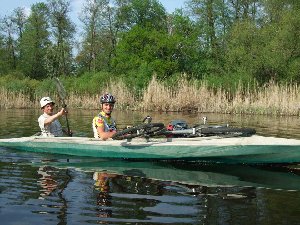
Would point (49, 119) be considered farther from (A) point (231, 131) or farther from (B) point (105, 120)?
(A) point (231, 131)

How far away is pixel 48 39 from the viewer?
5244cm

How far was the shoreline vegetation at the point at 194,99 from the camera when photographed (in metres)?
21.2

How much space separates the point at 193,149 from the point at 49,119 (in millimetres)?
3172

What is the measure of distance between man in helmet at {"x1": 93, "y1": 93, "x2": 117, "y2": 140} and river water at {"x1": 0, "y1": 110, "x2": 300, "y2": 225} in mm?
545

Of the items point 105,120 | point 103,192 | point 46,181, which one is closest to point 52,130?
point 105,120

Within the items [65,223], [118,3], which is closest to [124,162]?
[65,223]

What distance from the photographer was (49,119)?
9344 millimetres

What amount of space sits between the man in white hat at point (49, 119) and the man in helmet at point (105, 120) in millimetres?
737

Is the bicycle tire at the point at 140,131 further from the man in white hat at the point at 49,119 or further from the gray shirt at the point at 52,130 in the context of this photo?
the gray shirt at the point at 52,130

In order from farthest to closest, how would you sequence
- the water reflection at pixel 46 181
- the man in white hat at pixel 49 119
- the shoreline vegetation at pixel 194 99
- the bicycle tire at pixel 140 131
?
the shoreline vegetation at pixel 194 99
the man in white hat at pixel 49 119
the bicycle tire at pixel 140 131
the water reflection at pixel 46 181

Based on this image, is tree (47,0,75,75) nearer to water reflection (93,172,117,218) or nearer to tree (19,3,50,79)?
tree (19,3,50,79)

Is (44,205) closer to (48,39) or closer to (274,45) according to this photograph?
(274,45)

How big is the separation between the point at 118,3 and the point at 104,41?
14.8 feet

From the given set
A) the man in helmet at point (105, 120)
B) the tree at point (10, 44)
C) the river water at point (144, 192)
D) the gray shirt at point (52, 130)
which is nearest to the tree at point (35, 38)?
the tree at point (10, 44)
